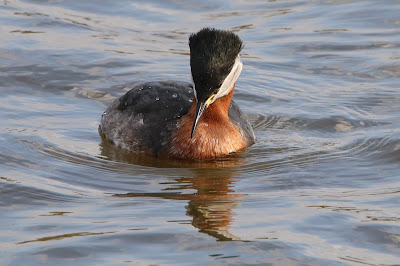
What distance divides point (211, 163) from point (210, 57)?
136 cm

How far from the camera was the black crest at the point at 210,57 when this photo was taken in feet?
31.2

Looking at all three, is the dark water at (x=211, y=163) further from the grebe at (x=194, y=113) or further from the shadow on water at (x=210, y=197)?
the grebe at (x=194, y=113)

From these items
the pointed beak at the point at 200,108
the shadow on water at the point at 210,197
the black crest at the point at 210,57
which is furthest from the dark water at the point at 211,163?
the black crest at the point at 210,57

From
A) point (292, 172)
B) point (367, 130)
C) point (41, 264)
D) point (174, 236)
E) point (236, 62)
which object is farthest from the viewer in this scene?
point (367, 130)

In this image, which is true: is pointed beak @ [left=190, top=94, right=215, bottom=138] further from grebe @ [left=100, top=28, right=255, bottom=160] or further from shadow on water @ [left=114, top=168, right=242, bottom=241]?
shadow on water @ [left=114, top=168, right=242, bottom=241]

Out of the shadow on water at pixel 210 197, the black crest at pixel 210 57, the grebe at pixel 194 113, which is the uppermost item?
the black crest at pixel 210 57

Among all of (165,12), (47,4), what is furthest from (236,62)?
(47,4)

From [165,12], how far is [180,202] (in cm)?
909

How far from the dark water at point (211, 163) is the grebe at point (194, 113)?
0.22 metres

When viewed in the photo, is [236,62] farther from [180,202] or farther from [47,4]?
[47,4]

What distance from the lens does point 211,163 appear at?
1009 centimetres

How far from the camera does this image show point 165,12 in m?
16.9

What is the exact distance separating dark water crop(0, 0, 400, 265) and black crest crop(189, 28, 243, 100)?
1.03 metres

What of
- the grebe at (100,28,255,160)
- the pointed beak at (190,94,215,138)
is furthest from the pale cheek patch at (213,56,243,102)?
the pointed beak at (190,94,215,138)
